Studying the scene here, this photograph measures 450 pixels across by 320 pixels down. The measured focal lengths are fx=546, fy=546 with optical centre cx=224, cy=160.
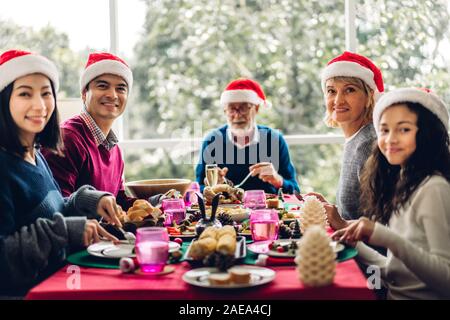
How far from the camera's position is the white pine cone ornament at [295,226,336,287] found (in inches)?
48.4

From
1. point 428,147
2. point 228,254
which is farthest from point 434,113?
point 228,254

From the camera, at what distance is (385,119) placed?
5.65 feet

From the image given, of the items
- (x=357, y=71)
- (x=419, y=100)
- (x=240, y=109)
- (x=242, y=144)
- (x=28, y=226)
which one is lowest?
(x=28, y=226)

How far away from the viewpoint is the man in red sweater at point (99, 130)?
2.46 m

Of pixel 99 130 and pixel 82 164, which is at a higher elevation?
pixel 99 130

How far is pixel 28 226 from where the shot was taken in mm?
1615

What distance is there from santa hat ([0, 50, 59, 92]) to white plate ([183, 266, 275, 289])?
0.91 m

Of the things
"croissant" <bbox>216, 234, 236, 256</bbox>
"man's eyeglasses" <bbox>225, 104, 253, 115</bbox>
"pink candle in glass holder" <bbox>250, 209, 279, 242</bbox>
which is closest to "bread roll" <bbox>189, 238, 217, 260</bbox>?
"croissant" <bbox>216, 234, 236, 256</bbox>

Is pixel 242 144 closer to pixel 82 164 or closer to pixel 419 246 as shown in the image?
pixel 82 164

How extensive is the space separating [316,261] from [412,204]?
52 cm

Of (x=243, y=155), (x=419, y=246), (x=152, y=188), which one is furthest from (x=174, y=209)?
(x=243, y=155)

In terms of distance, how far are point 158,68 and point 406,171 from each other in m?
4.42

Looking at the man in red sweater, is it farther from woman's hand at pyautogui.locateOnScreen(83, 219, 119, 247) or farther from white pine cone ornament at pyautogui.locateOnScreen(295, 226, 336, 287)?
white pine cone ornament at pyautogui.locateOnScreen(295, 226, 336, 287)
